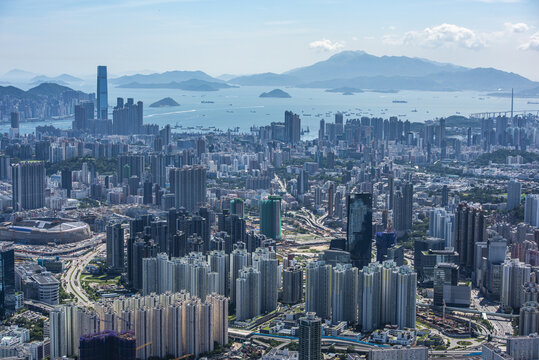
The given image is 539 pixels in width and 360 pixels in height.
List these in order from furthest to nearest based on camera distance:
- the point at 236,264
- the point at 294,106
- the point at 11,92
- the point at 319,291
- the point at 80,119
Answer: the point at 294,106, the point at 11,92, the point at 80,119, the point at 236,264, the point at 319,291

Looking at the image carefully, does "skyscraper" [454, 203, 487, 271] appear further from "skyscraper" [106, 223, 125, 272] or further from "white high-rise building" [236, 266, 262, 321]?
"skyscraper" [106, 223, 125, 272]

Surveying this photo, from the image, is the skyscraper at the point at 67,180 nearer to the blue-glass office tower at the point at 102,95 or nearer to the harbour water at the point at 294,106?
the harbour water at the point at 294,106

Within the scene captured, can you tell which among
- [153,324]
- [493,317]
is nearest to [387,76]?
[493,317]

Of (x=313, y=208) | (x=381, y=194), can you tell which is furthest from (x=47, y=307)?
(x=381, y=194)

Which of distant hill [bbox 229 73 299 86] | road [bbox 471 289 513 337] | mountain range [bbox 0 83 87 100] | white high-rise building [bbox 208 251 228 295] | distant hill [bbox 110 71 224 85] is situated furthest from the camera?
distant hill [bbox 229 73 299 86]

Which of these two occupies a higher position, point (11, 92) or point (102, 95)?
point (11, 92)

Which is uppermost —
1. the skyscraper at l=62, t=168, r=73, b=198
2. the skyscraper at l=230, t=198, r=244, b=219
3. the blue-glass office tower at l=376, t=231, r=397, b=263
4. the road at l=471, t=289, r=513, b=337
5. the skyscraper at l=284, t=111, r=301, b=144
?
the skyscraper at l=284, t=111, r=301, b=144

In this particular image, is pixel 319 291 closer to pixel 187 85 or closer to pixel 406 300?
pixel 406 300

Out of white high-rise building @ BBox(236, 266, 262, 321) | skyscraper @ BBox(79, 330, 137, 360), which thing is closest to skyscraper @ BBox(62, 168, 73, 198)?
white high-rise building @ BBox(236, 266, 262, 321)

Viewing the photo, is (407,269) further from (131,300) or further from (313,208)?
(313,208)
